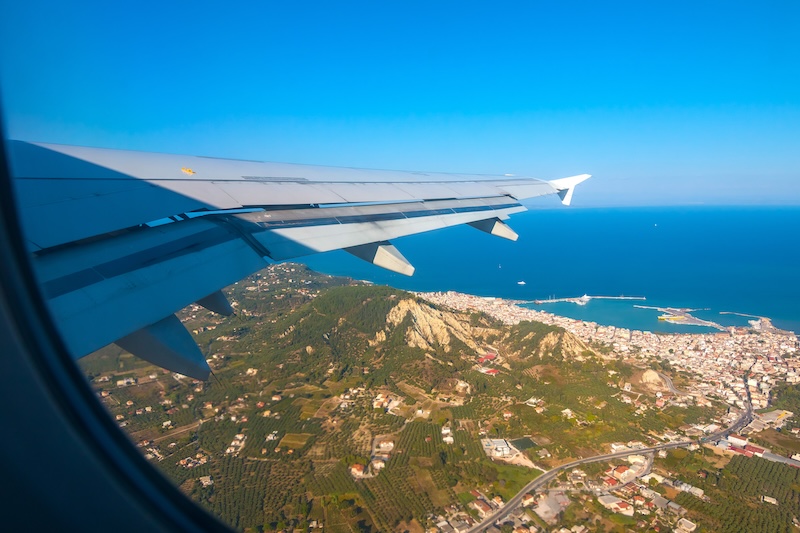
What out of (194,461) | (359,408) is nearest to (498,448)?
(359,408)

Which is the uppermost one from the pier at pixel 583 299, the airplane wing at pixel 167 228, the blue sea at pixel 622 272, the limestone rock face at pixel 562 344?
the airplane wing at pixel 167 228

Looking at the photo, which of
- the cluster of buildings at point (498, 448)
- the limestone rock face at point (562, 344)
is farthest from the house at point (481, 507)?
the limestone rock face at point (562, 344)

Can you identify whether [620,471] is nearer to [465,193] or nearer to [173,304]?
[465,193]

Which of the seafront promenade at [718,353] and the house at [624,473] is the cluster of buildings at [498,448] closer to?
the house at [624,473]

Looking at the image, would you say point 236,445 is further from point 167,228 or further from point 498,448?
point 167,228

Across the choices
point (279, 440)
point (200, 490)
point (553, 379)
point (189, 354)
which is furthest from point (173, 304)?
point (553, 379)

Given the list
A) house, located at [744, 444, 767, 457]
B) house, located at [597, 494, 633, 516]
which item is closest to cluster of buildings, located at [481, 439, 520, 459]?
house, located at [597, 494, 633, 516]
